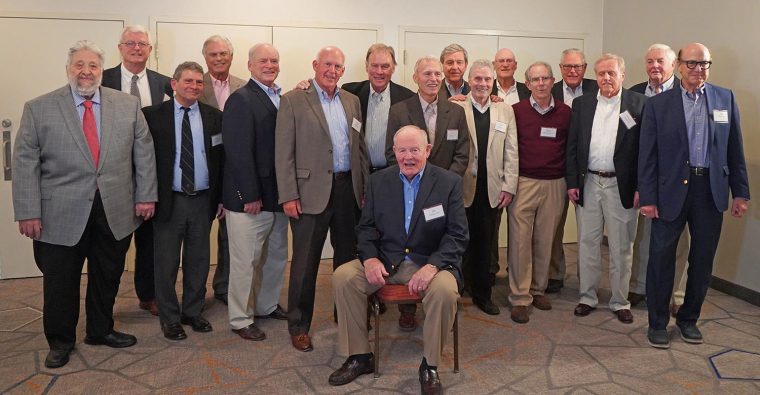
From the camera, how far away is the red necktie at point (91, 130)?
3.23m

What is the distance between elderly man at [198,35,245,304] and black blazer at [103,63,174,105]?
0.78 feet

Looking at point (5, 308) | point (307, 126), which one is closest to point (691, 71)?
point (307, 126)

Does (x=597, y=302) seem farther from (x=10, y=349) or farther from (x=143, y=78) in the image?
(x=10, y=349)

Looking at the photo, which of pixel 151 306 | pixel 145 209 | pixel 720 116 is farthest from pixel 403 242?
pixel 151 306

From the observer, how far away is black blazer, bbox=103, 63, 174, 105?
399 centimetres

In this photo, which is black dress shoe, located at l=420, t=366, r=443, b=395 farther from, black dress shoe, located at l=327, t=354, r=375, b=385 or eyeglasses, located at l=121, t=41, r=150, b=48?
eyeglasses, located at l=121, t=41, r=150, b=48

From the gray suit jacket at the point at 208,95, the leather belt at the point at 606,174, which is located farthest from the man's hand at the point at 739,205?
the gray suit jacket at the point at 208,95

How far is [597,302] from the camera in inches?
165

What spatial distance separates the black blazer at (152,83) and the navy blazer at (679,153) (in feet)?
10.0

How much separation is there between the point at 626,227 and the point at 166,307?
9.68 ft

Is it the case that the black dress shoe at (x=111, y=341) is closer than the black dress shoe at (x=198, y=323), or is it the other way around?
the black dress shoe at (x=111, y=341)

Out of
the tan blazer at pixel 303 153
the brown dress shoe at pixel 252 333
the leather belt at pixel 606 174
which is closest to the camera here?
the tan blazer at pixel 303 153

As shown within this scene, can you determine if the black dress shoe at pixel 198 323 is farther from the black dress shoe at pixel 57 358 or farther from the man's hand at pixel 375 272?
the man's hand at pixel 375 272

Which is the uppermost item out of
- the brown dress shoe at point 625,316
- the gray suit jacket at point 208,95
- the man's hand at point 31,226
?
the gray suit jacket at point 208,95
